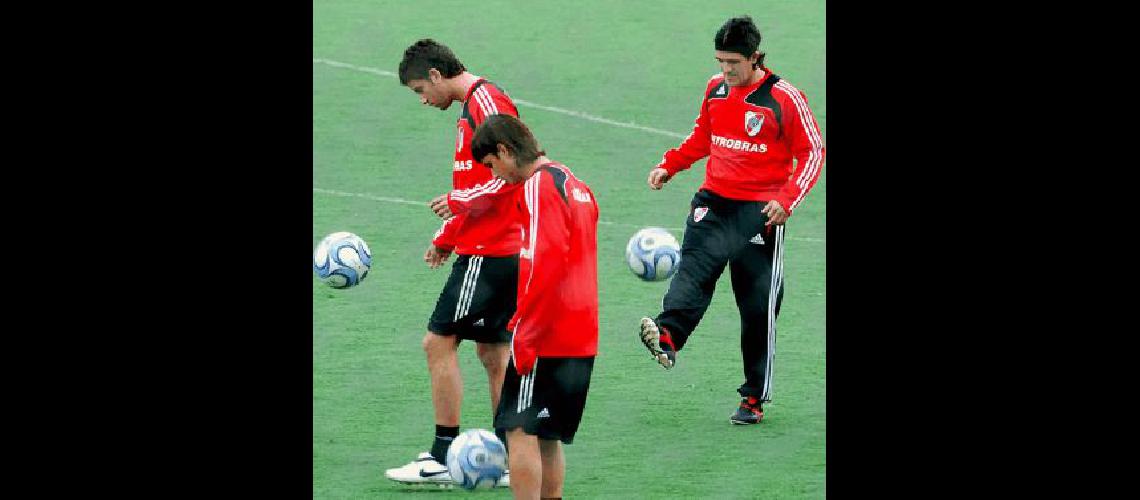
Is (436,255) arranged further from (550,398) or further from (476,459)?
(550,398)

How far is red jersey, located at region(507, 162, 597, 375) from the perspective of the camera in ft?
25.8

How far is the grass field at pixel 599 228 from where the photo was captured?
985 cm

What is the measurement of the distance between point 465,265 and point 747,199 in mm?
1806

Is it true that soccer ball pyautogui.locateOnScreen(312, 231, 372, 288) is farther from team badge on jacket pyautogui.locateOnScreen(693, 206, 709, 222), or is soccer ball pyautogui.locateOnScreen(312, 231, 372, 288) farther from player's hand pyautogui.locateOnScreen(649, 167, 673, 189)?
team badge on jacket pyautogui.locateOnScreen(693, 206, 709, 222)

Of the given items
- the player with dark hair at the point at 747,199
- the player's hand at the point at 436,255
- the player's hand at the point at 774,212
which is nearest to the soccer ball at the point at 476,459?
the player's hand at the point at 436,255

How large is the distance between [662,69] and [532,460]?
12114mm

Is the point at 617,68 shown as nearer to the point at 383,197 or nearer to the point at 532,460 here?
the point at 383,197

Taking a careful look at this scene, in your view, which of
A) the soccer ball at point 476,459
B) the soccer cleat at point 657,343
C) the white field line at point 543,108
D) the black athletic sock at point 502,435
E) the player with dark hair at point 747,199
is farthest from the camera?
the white field line at point 543,108

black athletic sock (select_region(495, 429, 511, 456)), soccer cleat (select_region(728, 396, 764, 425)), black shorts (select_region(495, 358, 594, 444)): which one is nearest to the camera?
black shorts (select_region(495, 358, 594, 444))

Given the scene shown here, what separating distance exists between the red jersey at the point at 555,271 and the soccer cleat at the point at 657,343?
5.02ft

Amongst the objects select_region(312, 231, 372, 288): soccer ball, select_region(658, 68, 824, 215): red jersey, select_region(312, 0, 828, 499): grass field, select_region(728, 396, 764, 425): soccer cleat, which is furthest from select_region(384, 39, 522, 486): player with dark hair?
select_region(728, 396, 764, 425): soccer cleat

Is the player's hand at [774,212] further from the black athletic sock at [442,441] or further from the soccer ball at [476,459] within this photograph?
the soccer ball at [476,459]

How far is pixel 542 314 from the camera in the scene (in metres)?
7.98
